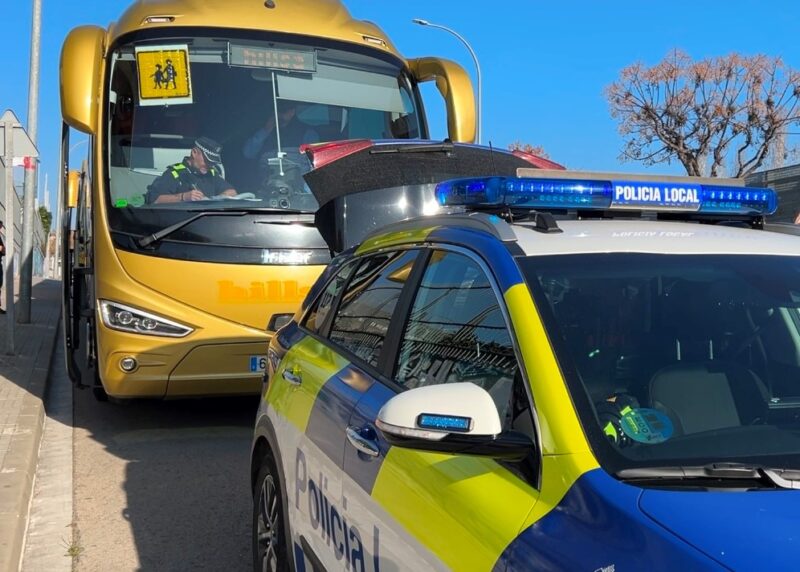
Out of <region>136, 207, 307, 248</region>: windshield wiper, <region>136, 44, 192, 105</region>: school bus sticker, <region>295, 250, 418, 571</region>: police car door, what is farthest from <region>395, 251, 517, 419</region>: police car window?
<region>136, 44, 192, 105</region>: school bus sticker

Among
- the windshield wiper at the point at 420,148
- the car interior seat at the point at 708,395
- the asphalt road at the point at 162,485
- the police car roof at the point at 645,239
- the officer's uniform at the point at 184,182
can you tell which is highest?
the windshield wiper at the point at 420,148

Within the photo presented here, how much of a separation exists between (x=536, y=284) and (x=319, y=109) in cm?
522

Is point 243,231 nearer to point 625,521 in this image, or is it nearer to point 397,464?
point 397,464

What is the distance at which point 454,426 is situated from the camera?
193cm

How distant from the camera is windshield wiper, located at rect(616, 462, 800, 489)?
180 cm

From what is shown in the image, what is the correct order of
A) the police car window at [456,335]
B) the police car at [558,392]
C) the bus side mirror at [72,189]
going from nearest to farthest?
the police car at [558,392] < the police car window at [456,335] < the bus side mirror at [72,189]

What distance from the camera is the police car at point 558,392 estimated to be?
68.8 inches

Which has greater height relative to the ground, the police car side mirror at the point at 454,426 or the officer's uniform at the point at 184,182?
the officer's uniform at the point at 184,182

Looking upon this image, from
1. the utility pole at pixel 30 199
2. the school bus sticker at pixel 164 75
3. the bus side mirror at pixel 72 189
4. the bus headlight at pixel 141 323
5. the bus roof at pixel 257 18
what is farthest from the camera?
the utility pole at pixel 30 199

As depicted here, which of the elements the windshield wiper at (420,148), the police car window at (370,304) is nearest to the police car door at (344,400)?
the police car window at (370,304)

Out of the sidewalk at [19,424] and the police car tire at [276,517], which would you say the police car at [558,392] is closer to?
the police car tire at [276,517]

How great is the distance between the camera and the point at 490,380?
7.70ft

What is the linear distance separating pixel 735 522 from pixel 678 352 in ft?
2.51

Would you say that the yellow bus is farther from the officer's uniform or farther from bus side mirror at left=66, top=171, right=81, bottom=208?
bus side mirror at left=66, top=171, right=81, bottom=208
